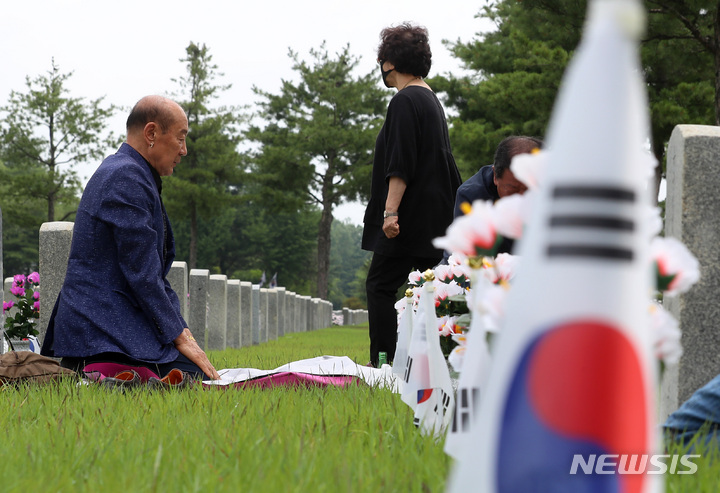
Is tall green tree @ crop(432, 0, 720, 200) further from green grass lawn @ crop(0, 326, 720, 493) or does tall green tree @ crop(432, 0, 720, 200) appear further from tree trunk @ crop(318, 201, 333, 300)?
tree trunk @ crop(318, 201, 333, 300)

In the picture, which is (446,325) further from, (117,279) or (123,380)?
(117,279)

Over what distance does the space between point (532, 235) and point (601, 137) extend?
14 centimetres

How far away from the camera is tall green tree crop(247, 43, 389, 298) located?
36188mm

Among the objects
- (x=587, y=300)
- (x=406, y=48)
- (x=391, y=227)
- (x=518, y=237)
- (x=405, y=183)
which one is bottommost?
(x=587, y=300)

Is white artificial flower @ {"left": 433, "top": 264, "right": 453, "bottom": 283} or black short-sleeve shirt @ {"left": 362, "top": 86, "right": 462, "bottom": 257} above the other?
black short-sleeve shirt @ {"left": 362, "top": 86, "right": 462, "bottom": 257}

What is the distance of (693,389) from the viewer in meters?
3.31

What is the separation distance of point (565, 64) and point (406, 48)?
1332 centimetres

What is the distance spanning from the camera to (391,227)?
5.14 metres

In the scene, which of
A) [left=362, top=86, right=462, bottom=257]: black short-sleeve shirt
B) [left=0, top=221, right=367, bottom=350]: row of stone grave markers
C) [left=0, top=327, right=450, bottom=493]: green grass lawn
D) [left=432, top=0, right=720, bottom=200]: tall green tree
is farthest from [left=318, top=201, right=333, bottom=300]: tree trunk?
[left=0, top=327, right=450, bottom=493]: green grass lawn

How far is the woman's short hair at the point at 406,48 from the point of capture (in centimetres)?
536

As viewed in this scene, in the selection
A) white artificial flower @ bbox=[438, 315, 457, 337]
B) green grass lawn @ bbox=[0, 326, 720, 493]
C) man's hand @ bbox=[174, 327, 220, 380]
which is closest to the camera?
green grass lawn @ bbox=[0, 326, 720, 493]

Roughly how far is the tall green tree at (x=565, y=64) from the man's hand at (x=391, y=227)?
10987 mm

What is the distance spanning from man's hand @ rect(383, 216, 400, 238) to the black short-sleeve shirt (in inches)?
6.7

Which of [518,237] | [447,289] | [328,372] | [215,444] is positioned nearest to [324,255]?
[328,372]
